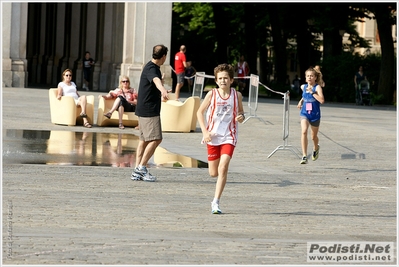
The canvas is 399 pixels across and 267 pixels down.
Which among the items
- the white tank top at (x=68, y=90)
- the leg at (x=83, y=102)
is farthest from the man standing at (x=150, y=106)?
the white tank top at (x=68, y=90)

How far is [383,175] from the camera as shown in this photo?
15.0m

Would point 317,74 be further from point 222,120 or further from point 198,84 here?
point 198,84

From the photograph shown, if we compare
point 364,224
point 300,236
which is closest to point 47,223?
point 300,236

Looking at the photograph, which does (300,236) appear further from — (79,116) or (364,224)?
(79,116)

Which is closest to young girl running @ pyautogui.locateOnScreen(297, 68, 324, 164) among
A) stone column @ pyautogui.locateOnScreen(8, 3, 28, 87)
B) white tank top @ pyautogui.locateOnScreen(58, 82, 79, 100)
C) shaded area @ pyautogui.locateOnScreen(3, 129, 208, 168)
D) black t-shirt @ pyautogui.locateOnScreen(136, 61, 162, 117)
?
shaded area @ pyautogui.locateOnScreen(3, 129, 208, 168)

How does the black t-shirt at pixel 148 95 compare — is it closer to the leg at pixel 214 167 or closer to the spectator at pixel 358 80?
the leg at pixel 214 167

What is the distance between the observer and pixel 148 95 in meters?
13.4

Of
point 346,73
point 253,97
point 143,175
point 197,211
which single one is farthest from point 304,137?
point 346,73

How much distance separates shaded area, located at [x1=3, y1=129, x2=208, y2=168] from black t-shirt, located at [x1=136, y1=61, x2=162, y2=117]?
145cm

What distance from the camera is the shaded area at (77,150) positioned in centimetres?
1504

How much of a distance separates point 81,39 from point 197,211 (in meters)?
41.4

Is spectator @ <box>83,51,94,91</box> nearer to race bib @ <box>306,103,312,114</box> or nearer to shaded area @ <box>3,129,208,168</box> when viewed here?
shaded area @ <box>3,129,208,168</box>

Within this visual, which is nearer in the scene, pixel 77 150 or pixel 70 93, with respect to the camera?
pixel 77 150

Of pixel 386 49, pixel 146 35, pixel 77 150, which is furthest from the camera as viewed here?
pixel 386 49
